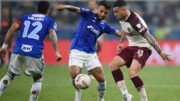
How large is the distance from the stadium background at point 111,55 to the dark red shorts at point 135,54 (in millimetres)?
1356

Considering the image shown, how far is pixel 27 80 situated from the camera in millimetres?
13156

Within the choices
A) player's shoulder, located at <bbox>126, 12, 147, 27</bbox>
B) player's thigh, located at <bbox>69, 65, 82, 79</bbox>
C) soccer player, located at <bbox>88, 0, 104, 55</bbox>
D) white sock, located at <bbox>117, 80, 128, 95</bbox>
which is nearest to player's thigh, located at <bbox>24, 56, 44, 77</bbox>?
player's thigh, located at <bbox>69, 65, 82, 79</bbox>

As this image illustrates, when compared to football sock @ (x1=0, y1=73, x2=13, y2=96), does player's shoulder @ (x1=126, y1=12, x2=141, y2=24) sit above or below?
above

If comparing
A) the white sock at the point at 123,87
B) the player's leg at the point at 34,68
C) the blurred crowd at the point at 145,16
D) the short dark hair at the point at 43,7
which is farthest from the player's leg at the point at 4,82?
the blurred crowd at the point at 145,16

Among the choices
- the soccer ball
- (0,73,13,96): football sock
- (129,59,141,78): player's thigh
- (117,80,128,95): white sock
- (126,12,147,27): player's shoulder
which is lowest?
(117,80,128,95): white sock

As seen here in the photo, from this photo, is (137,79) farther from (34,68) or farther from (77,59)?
(34,68)

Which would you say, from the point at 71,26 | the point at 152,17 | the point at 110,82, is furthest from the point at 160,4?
the point at 110,82

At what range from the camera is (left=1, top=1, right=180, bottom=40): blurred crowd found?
22641 millimetres

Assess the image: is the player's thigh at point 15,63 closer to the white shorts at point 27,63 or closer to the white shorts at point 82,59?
the white shorts at point 27,63

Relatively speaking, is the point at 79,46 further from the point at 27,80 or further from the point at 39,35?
the point at 27,80

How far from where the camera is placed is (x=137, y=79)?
8.04 meters

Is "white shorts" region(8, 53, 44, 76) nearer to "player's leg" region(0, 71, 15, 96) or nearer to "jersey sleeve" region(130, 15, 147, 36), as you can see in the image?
"player's leg" region(0, 71, 15, 96)

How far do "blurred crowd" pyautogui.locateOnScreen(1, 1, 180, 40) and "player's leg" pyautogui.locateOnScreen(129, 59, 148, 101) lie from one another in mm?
14550

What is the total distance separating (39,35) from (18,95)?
2.79 m
